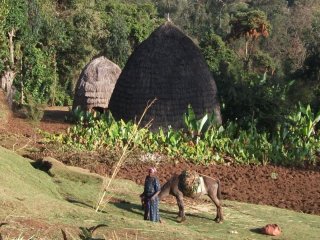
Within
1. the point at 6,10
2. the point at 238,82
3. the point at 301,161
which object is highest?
the point at 6,10

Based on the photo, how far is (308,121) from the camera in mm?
13102

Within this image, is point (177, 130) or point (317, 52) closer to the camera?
point (177, 130)

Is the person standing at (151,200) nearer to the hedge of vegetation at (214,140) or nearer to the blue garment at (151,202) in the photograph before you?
the blue garment at (151,202)

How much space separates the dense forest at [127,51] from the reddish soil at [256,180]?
2996mm

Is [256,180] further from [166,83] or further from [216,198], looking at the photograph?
[166,83]

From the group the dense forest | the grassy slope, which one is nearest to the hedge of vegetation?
the dense forest

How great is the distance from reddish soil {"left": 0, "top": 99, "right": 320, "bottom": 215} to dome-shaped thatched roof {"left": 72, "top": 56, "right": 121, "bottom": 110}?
6.30 meters

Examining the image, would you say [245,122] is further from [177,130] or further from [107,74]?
[107,74]

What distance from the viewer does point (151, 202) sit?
749 cm

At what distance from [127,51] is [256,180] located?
55.1 ft

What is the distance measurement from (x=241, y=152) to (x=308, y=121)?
1.89m

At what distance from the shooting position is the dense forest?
15.4m

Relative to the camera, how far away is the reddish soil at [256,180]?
31.7 feet

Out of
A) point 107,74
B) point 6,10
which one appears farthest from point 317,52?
point 6,10
